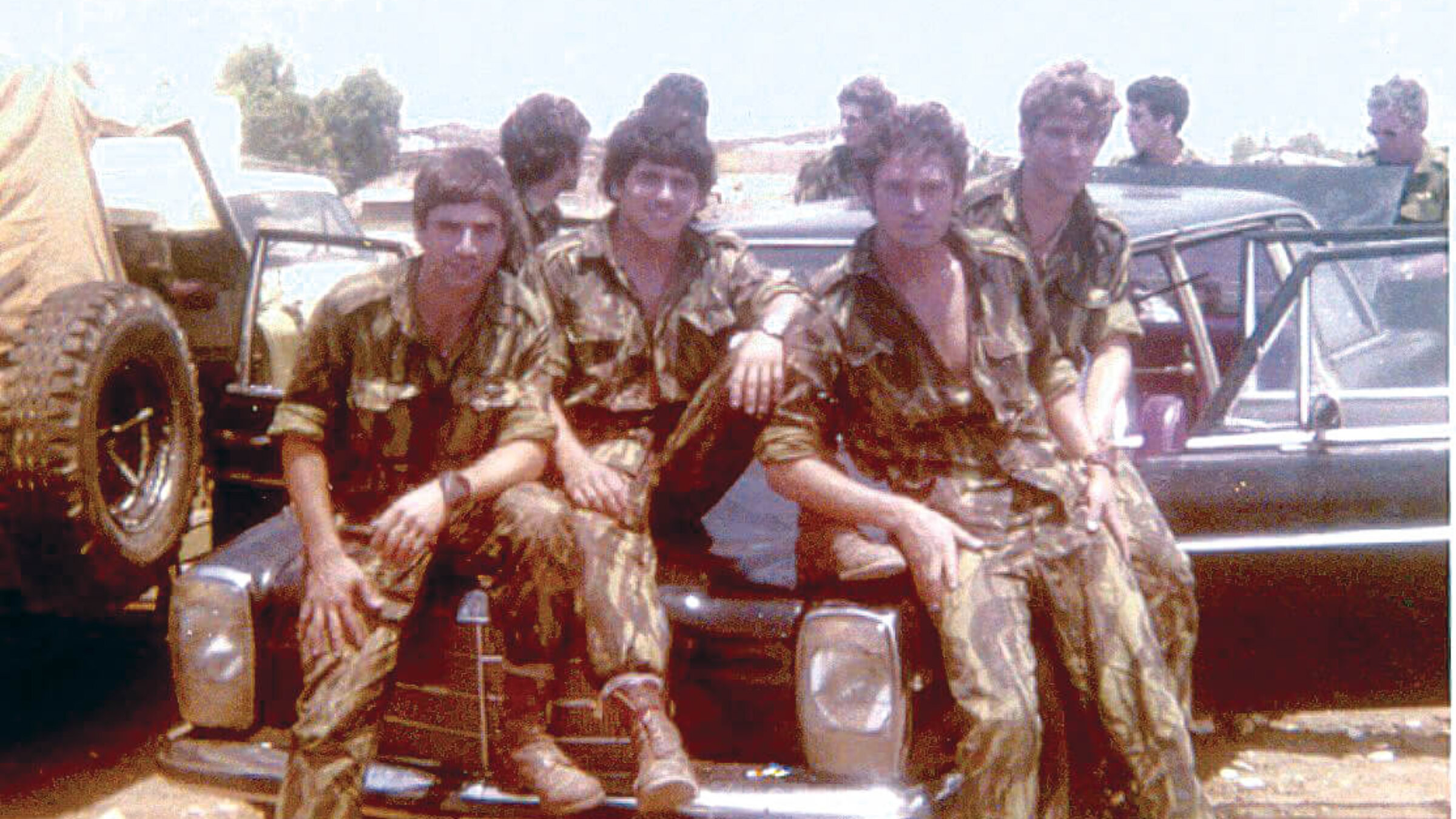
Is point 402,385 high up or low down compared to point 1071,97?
down

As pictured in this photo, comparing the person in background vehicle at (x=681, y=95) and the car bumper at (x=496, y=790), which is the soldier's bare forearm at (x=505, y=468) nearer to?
the car bumper at (x=496, y=790)

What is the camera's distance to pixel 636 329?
3.37 m

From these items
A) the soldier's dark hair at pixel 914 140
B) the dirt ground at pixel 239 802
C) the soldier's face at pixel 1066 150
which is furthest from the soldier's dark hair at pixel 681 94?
the dirt ground at pixel 239 802

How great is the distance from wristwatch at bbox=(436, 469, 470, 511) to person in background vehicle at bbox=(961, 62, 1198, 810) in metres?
1.34

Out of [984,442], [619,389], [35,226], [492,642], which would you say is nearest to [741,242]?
[619,389]

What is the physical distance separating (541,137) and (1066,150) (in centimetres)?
142

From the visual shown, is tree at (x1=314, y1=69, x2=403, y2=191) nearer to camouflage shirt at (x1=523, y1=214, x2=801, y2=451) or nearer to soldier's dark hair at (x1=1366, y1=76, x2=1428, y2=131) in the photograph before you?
soldier's dark hair at (x1=1366, y1=76, x2=1428, y2=131)

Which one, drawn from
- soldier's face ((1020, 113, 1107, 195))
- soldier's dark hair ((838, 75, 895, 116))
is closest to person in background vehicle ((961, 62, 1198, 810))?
soldier's face ((1020, 113, 1107, 195))

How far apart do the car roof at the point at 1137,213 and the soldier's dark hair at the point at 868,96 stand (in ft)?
2.51

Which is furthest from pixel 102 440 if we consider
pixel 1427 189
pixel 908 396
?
pixel 1427 189

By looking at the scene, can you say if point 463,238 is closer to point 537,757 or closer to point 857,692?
point 537,757

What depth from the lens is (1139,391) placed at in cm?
445

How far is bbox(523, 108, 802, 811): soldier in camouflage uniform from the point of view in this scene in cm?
314

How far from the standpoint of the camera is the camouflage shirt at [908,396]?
10.3 ft
